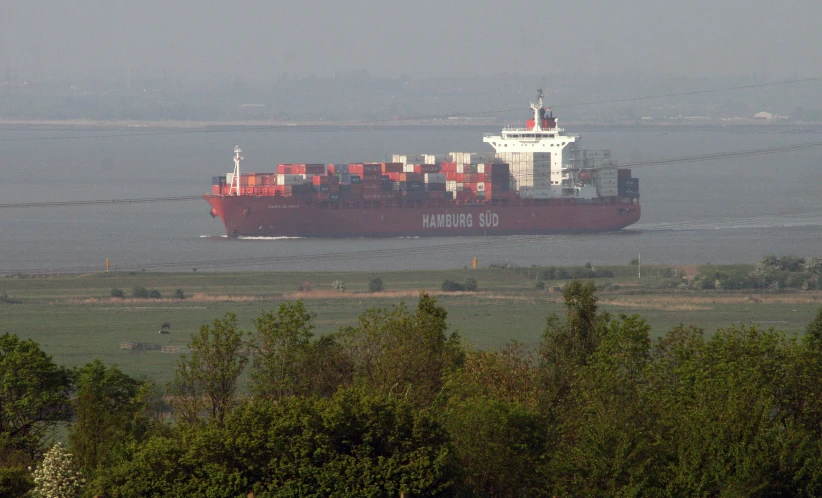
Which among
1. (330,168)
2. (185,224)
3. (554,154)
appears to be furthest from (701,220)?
(185,224)

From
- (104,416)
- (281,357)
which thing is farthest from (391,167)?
(104,416)

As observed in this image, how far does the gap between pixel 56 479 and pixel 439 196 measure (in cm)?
4763

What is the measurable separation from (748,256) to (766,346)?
42.4 meters

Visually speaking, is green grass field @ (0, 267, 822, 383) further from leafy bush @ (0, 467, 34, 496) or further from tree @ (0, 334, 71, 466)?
leafy bush @ (0, 467, 34, 496)

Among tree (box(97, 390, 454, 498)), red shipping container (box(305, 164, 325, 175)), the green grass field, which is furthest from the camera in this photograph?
red shipping container (box(305, 164, 325, 175))

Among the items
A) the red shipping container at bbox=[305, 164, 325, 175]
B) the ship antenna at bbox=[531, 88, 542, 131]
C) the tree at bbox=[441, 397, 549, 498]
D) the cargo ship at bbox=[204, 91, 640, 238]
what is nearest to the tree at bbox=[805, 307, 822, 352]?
the tree at bbox=[441, 397, 549, 498]

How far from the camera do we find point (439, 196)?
58.0 metres

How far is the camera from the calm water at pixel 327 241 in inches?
2023

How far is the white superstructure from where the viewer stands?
60812 millimetres

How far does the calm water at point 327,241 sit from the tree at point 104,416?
33.1m

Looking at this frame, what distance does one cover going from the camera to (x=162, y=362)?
25812 mm

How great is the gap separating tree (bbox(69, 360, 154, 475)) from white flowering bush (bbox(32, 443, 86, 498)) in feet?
1.44

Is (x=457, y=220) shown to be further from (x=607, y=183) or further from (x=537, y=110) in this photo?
(x=537, y=110)

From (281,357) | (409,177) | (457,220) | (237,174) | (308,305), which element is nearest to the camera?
(281,357)
